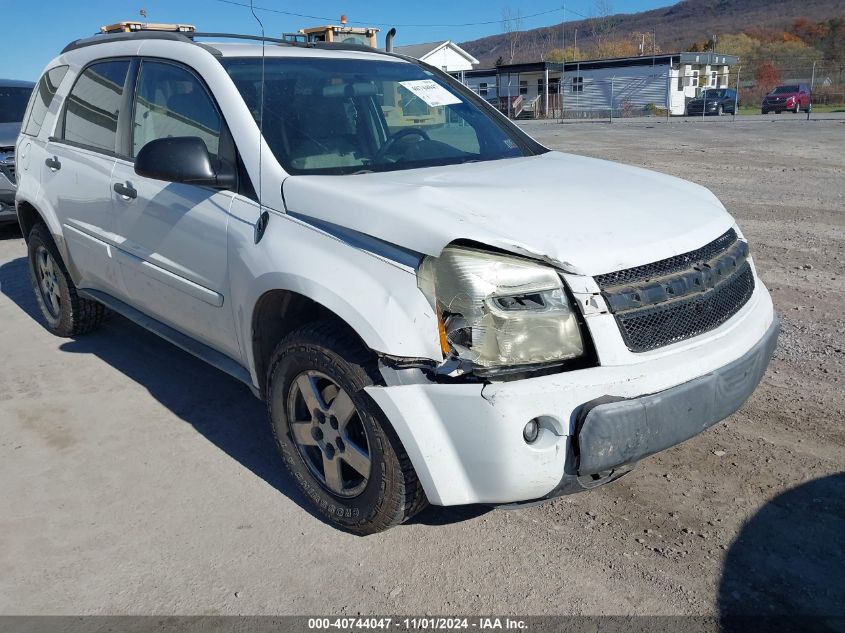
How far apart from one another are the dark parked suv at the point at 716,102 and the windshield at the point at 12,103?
34279 mm

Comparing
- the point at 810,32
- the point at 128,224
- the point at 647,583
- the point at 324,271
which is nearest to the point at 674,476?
the point at 647,583

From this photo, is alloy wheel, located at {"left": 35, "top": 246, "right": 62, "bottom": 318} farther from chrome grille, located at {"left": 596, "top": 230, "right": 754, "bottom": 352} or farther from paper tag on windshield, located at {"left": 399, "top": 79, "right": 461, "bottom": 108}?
chrome grille, located at {"left": 596, "top": 230, "right": 754, "bottom": 352}

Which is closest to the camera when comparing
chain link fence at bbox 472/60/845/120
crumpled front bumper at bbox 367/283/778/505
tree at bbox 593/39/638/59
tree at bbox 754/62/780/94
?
crumpled front bumper at bbox 367/283/778/505

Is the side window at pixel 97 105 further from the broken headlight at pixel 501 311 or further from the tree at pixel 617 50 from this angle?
the tree at pixel 617 50

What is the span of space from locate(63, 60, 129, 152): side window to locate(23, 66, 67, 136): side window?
11.6 inches

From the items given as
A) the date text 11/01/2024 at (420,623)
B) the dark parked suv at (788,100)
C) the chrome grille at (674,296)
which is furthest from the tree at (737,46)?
the date text 11/01/2024 at (420,623)

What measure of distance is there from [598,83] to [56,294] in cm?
4910

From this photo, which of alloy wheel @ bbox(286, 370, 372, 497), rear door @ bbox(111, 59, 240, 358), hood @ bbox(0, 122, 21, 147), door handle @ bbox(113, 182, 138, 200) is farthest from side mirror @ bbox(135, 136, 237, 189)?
hood @ bbox(0, 122, 21, 147)

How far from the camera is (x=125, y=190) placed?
4.02 meters

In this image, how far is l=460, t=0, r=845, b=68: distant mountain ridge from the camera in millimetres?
151075

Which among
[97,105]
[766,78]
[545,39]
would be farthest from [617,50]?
[97,105]

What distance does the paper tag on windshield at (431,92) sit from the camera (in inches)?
163

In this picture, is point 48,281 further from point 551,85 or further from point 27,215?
point 551,85

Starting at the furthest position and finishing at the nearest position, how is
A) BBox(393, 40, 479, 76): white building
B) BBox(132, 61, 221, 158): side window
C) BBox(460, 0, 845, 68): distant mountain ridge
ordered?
BBox(460, 0, 845, 68): distant mountain ridge
BBox(393, 40, 479, 76): white building
BBox(132, 61, 221, 158): side window
